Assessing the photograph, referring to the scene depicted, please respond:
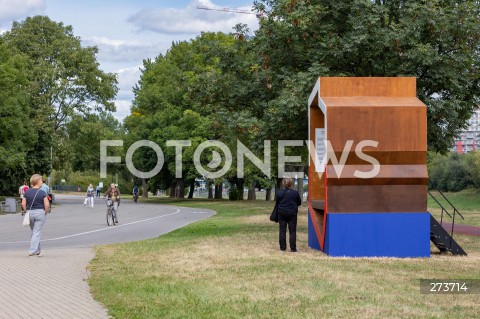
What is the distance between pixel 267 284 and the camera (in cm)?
1156

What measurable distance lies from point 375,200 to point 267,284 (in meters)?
5.67

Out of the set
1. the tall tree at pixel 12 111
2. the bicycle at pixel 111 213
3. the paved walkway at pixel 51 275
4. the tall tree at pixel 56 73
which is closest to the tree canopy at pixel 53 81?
the tall tree at pixel 56 73

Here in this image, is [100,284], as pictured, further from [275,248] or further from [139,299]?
[275,248]

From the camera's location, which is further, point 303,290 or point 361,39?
point 361,39

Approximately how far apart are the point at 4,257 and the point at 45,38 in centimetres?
5956

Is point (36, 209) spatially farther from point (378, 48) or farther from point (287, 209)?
point (378, 48)

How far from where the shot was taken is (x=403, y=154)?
16.6m

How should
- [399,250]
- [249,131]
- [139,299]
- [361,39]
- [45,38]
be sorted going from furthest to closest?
1. [45,38]
2. [249,131]
3. [361,39]
4. [399,250]
5. [139,299]

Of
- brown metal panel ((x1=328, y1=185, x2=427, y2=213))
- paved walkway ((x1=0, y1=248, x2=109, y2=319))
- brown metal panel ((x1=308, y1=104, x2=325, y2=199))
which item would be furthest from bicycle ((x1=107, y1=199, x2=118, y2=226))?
brown metal panel ((x1=328, y1=185, x2=427, y2=213))

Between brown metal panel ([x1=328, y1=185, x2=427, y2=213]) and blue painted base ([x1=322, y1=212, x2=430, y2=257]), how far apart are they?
0.13 metres

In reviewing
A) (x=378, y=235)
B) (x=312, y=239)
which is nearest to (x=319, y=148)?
(x=312, y=239)

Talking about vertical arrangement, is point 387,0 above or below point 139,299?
above

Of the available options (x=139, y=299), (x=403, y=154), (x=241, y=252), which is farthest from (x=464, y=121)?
(x=139, y=299)

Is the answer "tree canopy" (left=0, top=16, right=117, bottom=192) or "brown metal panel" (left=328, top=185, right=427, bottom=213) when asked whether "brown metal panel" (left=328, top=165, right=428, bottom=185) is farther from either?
"tree canopy" (left=0, top=16, right=117, bottom=192)
